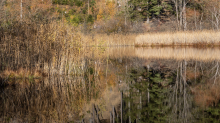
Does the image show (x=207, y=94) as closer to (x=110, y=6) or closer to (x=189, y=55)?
(x=189, y=55)

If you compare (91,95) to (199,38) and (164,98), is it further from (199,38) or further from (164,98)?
(199,38)

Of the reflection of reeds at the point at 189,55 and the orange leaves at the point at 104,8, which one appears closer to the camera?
the reflection of reeds at the point at 189,55

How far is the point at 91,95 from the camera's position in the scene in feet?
15.1

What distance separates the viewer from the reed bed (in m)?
14.1

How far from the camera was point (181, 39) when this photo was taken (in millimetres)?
15242

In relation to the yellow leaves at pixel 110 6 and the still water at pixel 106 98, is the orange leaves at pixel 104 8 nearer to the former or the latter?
the yellow leaves at pixel 110 6

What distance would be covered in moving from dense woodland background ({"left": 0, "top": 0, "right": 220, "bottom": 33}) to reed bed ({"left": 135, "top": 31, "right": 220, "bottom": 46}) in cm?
107

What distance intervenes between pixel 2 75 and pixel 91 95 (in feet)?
8.69

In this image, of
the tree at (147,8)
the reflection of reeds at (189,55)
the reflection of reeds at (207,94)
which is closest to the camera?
the reflection of reeds at (207,94)

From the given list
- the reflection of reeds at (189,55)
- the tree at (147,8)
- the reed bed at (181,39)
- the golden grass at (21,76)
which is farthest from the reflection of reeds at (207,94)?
the tree at (147,8)

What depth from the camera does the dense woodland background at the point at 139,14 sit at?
21625 mm

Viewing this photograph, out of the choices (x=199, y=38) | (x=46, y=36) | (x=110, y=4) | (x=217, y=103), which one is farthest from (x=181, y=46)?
(x=110, y=4)

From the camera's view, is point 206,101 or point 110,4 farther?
point 110,4

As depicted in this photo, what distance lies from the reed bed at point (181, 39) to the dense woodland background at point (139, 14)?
42.0 inches
